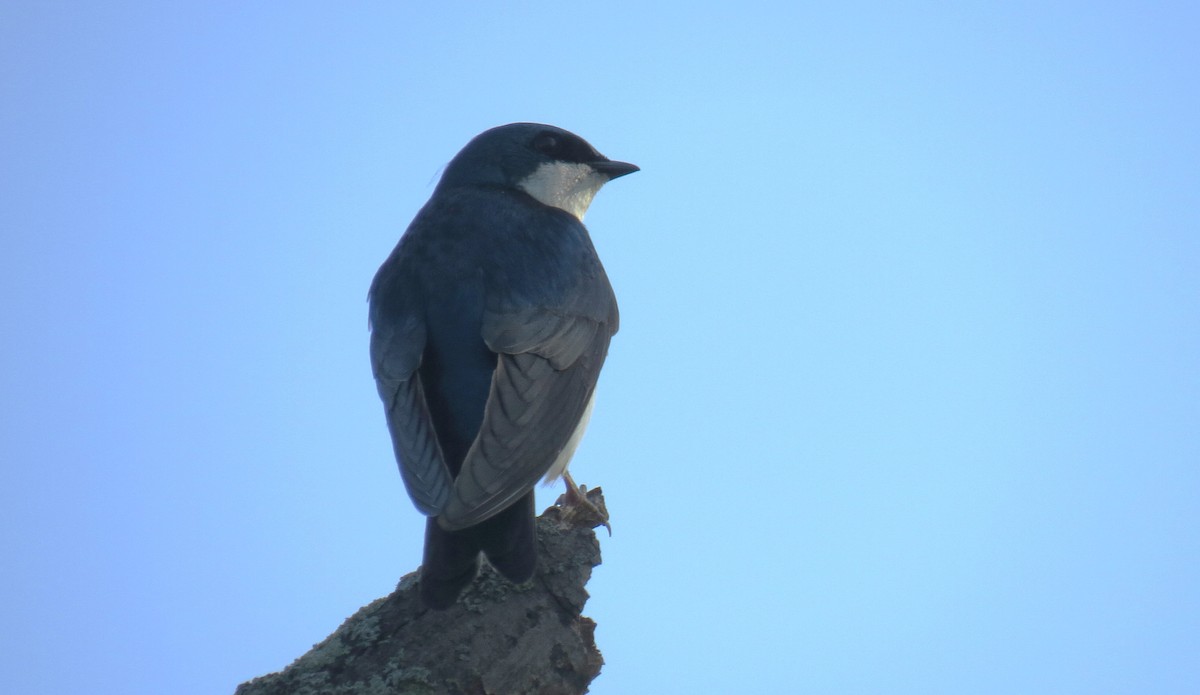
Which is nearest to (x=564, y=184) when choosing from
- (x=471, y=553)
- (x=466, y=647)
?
(x=471, y=553)

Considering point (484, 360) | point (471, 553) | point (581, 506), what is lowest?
point (471, 553)

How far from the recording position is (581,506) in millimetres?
5836

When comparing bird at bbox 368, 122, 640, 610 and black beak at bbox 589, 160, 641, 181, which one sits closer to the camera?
bird at bbox 368, 122, 640, 610

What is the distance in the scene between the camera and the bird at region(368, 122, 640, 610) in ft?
14.6

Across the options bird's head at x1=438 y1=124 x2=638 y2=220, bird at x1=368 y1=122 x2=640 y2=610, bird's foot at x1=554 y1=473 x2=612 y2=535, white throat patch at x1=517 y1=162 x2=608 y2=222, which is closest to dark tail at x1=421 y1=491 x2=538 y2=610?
bird at x1=368 y1=122 x2=640 y2=610

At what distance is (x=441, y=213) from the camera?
6.38 m

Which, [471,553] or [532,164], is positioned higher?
[532,164]

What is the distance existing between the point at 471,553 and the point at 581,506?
1.49 meters

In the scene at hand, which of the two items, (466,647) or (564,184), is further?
(564,184)

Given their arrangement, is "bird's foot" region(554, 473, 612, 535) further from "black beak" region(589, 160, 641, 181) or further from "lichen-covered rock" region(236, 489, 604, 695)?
"black beak" region(589, 160, 641, 181)

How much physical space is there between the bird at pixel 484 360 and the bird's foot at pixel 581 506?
0.9 inches

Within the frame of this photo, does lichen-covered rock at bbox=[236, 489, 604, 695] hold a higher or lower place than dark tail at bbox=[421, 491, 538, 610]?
lower

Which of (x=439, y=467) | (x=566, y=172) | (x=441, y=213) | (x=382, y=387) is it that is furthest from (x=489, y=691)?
(x=566, y=172)

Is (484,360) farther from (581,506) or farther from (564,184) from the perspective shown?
(564,184)
